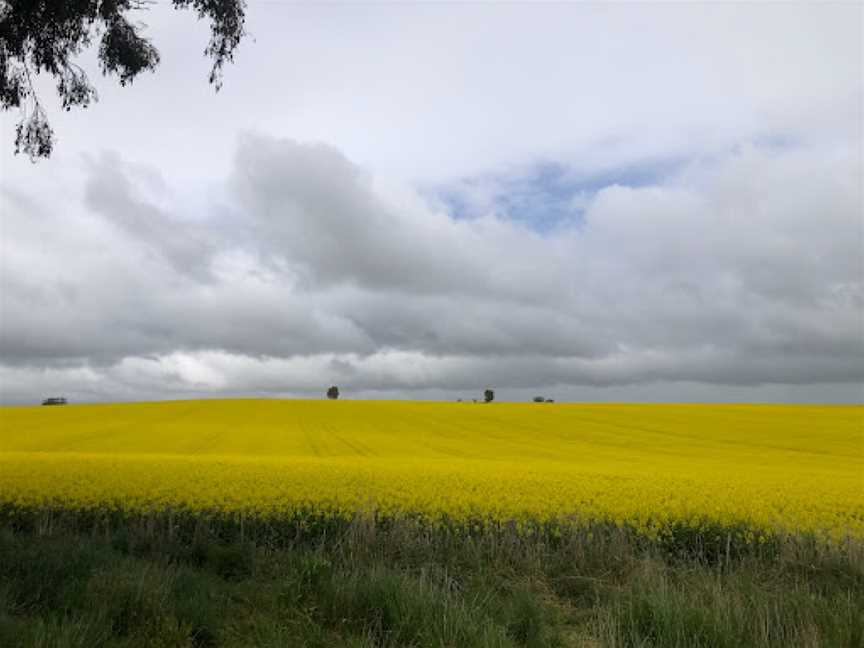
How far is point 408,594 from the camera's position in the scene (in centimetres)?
578

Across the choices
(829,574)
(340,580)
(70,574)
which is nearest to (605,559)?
(829,574)

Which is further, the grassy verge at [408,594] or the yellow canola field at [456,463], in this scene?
the yellow canola field at [456,463]

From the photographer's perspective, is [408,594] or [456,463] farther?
[456,463]

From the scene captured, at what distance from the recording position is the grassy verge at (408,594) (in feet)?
17.1

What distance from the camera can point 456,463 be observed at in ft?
71.8

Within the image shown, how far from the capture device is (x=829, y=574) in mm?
9289

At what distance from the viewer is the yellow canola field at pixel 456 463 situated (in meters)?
12.3

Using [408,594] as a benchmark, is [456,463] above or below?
below

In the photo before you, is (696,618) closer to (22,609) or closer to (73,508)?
(22,609)

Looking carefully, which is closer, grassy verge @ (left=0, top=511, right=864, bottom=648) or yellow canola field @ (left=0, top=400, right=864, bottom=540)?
grassy verge @ (left=0, top=511, right=864, bottom=648)

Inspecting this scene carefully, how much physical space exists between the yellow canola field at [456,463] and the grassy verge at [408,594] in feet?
4.96

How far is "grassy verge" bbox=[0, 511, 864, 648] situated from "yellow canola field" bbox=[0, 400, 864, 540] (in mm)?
1511

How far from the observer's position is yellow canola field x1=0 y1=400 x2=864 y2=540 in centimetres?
1226

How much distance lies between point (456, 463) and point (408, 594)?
642 inches
